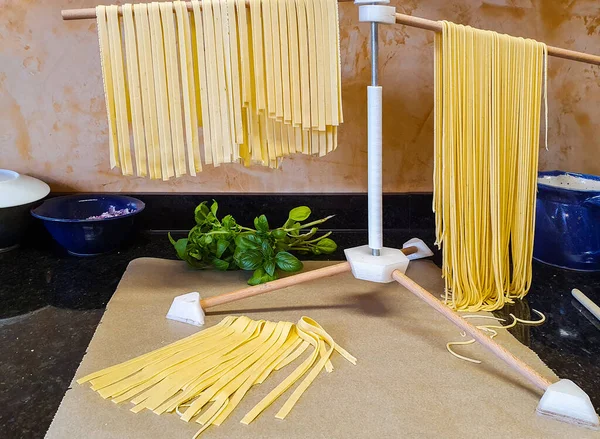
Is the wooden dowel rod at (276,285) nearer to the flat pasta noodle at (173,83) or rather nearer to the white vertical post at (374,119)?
the white vertical post at (374,119)

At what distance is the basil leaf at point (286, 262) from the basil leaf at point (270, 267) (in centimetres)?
1

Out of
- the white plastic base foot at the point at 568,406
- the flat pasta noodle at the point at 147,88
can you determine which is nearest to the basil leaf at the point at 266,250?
the flat pasta noodle at the point at 147,88

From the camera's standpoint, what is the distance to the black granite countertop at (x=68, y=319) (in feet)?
2.15

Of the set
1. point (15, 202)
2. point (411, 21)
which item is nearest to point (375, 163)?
point (411, 21)

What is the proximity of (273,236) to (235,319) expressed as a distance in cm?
22

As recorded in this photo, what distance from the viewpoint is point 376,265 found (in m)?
0.79

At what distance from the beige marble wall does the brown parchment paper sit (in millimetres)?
312

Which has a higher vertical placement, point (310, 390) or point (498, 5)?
point (498, 5)

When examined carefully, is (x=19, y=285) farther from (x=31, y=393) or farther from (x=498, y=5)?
(x=498, y=5)

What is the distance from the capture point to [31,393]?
66 centimetres

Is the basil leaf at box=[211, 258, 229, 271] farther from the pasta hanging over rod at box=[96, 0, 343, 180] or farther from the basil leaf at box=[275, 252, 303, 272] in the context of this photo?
the pasta hanging over rod at box=[96, 0, 343, 180]

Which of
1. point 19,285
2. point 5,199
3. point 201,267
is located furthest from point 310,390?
point 5,199

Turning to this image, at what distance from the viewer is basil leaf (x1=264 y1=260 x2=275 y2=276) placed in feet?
3.11

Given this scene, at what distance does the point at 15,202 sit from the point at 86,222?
0.14 meters
